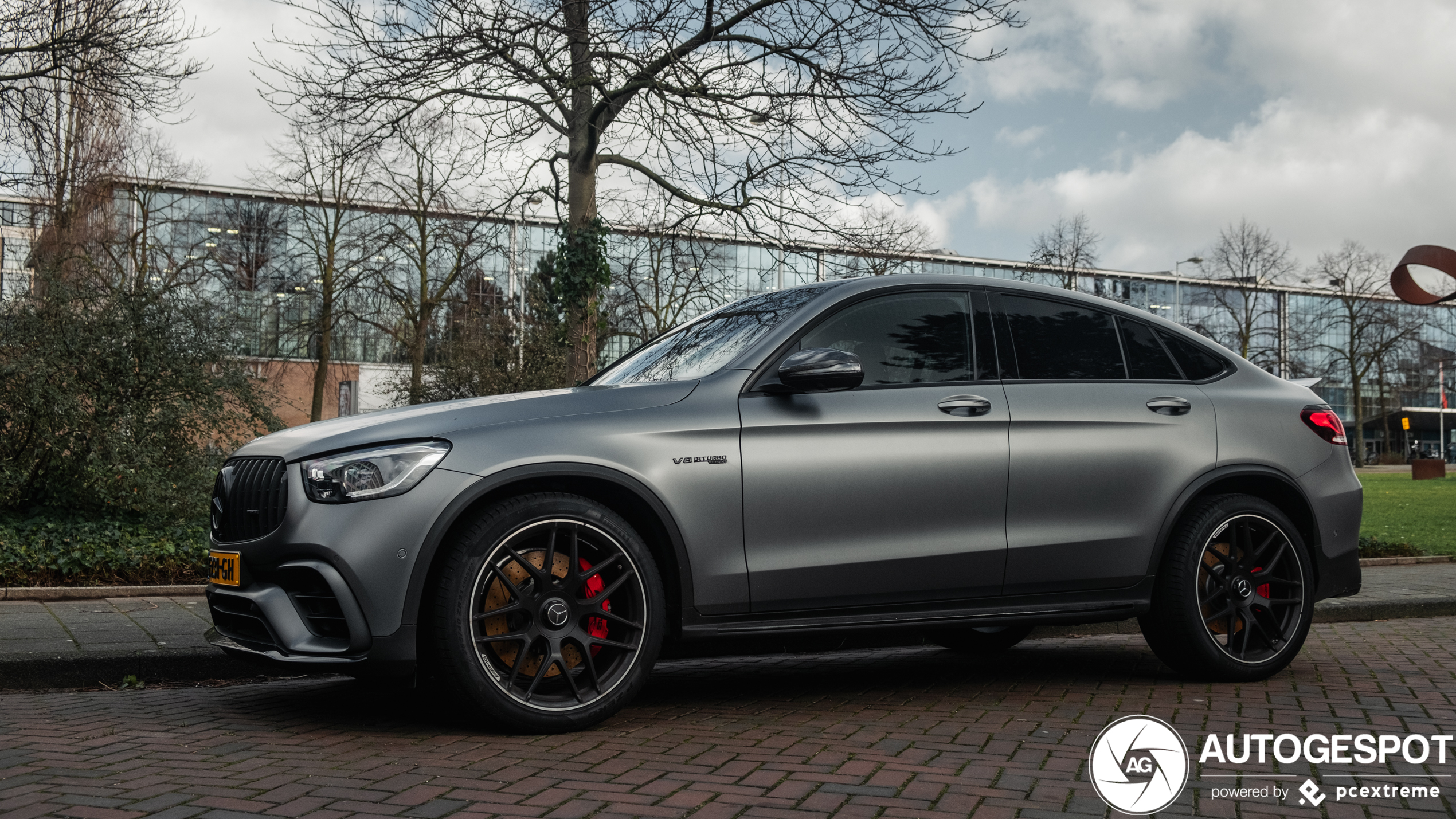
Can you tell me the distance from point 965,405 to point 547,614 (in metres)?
1.93

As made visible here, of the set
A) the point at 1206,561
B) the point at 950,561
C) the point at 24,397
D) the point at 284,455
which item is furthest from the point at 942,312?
the point at 24,397

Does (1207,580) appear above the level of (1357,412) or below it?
Answer: below

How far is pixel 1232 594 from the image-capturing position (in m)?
5.52

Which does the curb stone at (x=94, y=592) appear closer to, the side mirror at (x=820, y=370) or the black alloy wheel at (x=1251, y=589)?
the side mirror at (x=820, y=370)

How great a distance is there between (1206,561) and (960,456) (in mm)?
1381

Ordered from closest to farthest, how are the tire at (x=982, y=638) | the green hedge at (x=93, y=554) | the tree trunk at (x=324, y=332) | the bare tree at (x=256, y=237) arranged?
the tire at (x=982, y=638) → the green hedge at (x=93, y=554) → the tree trunk at (x=324, y=332) → the bare tree at (x=256, y=237)

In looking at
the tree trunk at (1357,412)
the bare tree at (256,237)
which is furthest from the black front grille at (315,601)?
the tree trunk at (1357,412)

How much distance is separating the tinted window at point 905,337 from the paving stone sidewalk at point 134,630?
9.50 feet

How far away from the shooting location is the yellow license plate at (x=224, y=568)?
4.50m

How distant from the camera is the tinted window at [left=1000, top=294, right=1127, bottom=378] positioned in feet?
17.9

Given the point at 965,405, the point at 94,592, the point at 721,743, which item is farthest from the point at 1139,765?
the point at 94,592

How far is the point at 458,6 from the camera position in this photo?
12.1 metres

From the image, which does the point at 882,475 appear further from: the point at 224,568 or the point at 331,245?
the point at 331,245

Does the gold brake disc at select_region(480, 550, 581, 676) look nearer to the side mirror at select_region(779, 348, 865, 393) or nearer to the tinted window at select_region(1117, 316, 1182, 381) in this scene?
the side mirror at select_region(779, 348, 865, 393)
